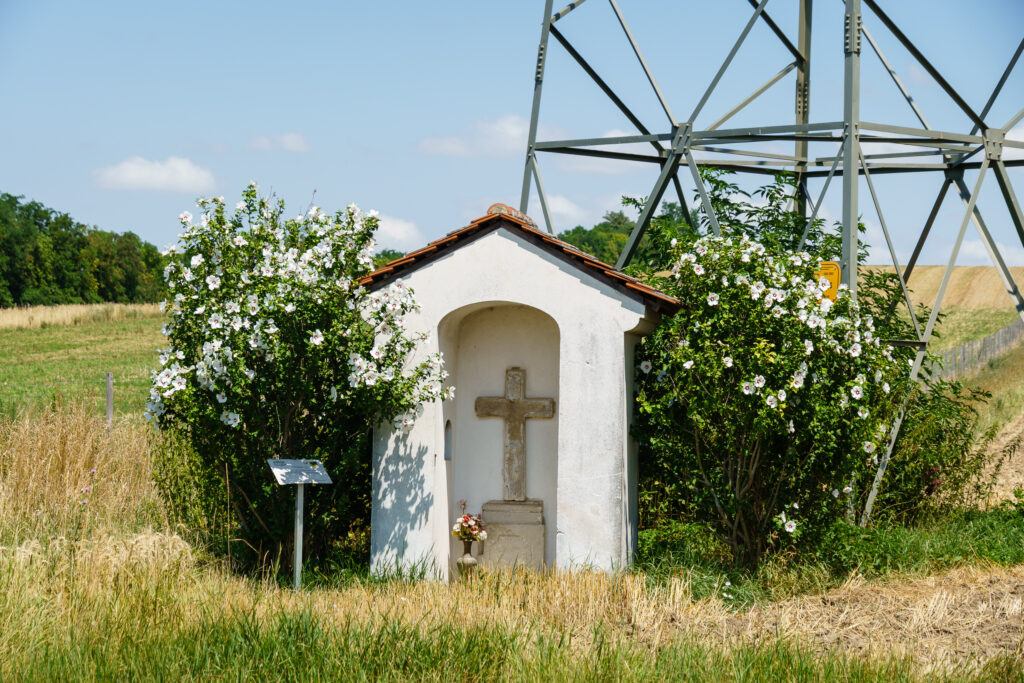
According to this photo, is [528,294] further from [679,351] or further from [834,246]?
[834,246]

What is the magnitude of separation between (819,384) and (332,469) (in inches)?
170

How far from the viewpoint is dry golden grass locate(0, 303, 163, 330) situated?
130 ft

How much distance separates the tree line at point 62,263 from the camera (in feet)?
185

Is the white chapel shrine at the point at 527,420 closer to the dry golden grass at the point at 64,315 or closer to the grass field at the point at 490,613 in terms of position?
the grass field at the point at 490,613

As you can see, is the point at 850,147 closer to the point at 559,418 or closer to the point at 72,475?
the point at 559,418

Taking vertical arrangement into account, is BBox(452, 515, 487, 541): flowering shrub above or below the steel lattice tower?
below

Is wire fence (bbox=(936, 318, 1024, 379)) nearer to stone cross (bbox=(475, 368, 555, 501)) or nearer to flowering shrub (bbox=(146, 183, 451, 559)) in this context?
stone cross (bbox=(475, 368, 555, 501))

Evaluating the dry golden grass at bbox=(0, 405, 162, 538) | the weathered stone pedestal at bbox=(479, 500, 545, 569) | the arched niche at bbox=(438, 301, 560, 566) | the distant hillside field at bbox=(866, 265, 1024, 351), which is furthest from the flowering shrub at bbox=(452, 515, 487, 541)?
the distant hillside field at bbox=(866, 265, 1024, 351)

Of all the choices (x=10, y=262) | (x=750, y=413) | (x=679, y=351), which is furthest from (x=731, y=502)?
(x=10, y=262)

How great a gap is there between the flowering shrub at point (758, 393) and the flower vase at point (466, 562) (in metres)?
1.87

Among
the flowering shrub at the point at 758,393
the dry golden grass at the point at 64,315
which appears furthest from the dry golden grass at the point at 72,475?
the dry golden grass at the point at 64,315

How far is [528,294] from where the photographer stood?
8.22 m

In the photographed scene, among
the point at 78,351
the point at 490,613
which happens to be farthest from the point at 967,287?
the point at 490,613

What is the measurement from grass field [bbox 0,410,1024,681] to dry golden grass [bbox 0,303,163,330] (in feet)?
110
